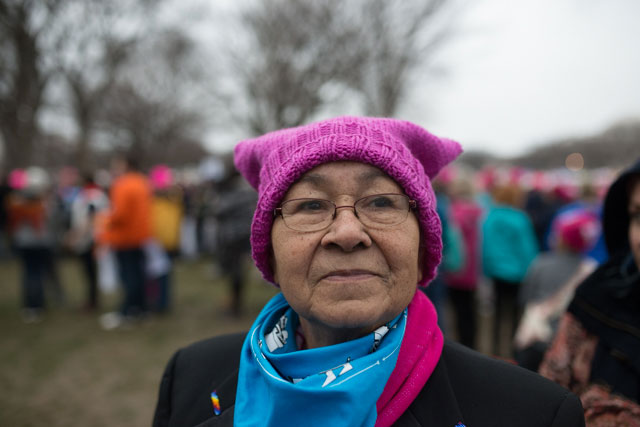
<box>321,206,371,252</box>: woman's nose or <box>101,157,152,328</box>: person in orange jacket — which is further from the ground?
<box>321,206,371,252</box>: woman's nose

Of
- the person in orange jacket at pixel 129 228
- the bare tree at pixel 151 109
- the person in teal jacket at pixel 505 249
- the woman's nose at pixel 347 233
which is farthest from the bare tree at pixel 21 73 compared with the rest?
the woman's nose at pixel 347 233

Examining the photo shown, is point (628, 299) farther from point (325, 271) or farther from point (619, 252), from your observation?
point (325, 271)

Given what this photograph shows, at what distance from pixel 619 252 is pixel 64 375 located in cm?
500

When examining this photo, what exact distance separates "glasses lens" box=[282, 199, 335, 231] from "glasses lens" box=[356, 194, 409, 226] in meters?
0.10

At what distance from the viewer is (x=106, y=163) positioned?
1134 inches

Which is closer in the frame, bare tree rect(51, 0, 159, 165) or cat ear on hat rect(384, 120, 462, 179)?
cat ear on hat rect(384, 120, 462, 179)

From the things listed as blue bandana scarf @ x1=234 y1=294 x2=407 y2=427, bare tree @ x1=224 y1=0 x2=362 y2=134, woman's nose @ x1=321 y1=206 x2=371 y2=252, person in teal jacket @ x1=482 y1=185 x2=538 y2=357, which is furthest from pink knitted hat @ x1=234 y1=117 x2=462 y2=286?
bare tree @ x1=224 y1=0 x2=362 y2=134

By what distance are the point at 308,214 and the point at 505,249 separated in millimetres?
4184

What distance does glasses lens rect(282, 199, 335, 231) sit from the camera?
→ 1.24 metres

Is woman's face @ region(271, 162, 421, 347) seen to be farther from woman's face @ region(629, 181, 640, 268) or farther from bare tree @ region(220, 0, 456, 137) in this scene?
bare tree @ region(220, 0, 456, 137)

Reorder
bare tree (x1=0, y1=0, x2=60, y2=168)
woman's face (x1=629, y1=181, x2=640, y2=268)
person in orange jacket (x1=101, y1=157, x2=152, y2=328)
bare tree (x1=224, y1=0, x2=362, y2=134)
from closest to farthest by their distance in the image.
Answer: woman's face (x1=629, y1=181, x2=640, y2=268)
person in orange jacket (x1=101, y1=157, x2=152, y2=328)
bare tree (x1=0, y1=0, x2=60, y2=168)
bare tree (x1=224, y1=0, x2=362, y2=134)

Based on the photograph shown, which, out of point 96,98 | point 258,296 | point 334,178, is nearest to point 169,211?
point 258,296

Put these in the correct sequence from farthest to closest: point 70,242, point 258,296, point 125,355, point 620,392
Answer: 1. point 258,296
2. point 70,242
3. point 125,355
4. point 620,392

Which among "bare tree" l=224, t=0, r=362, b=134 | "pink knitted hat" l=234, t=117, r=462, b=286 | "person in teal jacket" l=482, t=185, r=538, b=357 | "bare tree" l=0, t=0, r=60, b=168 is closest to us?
"pink knitted hat" l=234, t=117, r=462, b=286
